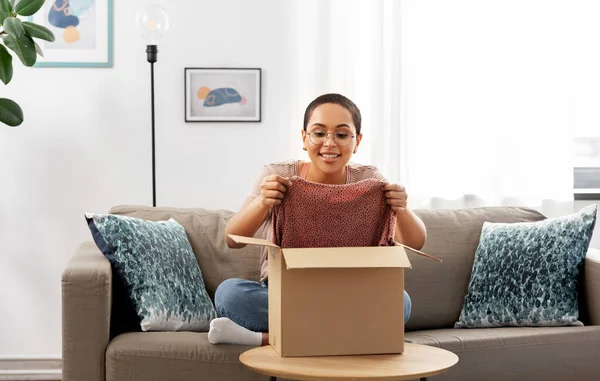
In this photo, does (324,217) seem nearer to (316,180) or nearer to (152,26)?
(316,180)

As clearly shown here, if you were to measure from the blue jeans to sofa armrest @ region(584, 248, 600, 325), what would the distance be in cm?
80

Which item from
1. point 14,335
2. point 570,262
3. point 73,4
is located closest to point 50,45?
point 73,4

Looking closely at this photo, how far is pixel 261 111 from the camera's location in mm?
3797

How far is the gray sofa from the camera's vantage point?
2545 millimetres

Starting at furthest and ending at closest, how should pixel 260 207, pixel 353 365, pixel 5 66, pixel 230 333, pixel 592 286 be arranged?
pixel 5 66
pixel 592 286
pixel 230 333
pixel 260 207
pixel 353 365

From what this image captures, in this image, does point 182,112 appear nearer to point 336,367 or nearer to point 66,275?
point 66,275

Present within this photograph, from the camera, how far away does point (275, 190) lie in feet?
6.94

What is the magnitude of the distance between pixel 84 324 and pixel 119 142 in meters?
1.39

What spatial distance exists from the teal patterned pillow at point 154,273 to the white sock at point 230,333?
299 millimetres

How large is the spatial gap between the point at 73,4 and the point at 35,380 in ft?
5.51

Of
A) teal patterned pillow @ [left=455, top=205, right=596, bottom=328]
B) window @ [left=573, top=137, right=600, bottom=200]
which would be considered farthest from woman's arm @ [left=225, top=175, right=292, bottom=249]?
window @ [left=573, top=137, right=600, bottom=200]

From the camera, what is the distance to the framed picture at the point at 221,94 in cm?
376

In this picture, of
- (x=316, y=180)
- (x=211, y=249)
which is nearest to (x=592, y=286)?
(x=316, y=180)

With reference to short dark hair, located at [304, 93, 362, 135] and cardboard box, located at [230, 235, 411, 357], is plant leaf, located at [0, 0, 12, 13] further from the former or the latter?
cardboard box, located at [230, 235, 411, 357]
